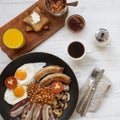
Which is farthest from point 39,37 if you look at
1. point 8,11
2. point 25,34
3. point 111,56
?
point 111,56

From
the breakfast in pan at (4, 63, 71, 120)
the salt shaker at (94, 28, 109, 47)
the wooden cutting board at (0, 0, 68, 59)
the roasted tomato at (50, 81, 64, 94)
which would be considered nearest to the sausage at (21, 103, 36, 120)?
the breakfast in pan at (4, 63, 71, 120)

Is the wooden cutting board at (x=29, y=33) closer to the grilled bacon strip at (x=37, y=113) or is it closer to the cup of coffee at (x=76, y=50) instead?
the cup of coffee at (x=76, y=50)

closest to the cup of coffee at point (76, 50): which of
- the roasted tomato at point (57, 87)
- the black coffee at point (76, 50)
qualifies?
the black coffee at point (76, 50)

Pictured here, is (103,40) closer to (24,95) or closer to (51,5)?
(51,5)

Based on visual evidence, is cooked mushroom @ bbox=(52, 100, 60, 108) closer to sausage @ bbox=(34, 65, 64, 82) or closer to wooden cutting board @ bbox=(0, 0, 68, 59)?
sausage @ bbox=(34, 65, 64, 82)

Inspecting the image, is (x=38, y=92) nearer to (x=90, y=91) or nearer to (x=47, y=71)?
(x=47, y=71)

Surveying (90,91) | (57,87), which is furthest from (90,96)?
(57,87)

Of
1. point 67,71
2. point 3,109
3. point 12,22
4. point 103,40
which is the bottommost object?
point 3,109
